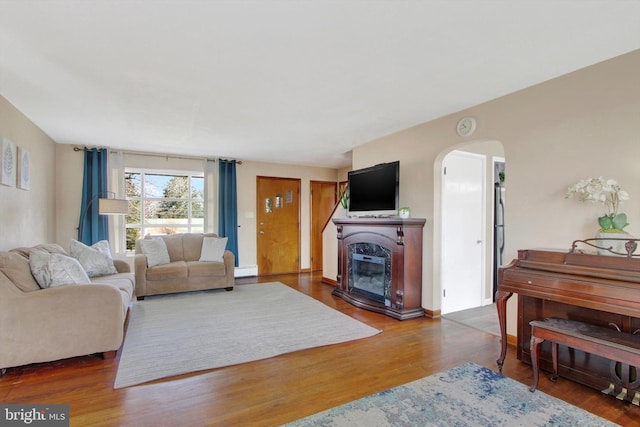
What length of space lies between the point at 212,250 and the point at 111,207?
4.96 feet

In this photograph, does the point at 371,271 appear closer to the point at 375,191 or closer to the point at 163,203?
the point at 375,191

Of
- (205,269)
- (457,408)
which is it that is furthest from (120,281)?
(457,408)

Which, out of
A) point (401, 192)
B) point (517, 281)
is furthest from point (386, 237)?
point (517, 281)

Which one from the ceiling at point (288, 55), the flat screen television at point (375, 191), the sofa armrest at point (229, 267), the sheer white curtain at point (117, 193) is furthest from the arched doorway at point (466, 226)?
the sheer white curtain at point (117, 193)

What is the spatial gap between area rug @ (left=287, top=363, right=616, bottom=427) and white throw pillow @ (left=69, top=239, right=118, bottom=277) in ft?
10.6

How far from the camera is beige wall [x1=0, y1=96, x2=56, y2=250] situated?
313 centimetres

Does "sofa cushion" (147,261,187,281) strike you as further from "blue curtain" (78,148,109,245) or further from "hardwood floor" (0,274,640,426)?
"hardwood floor" (0,274,640,426)

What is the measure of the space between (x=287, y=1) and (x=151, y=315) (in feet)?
11.8

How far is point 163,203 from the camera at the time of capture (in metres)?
5.78

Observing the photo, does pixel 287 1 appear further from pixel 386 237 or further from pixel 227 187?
pixel 227 187

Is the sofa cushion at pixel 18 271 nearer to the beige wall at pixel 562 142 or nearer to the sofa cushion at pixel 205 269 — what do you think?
the sofa cushion at pixel 205 269

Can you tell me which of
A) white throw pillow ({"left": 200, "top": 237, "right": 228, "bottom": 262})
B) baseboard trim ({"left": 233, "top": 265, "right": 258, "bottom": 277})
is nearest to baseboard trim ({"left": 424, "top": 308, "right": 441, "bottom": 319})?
white throw pillow ({"left": 200, "top": 237, "right": 228, "bottom": 262})

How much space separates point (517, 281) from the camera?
91.2 inches

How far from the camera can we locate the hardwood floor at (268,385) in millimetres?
1893
